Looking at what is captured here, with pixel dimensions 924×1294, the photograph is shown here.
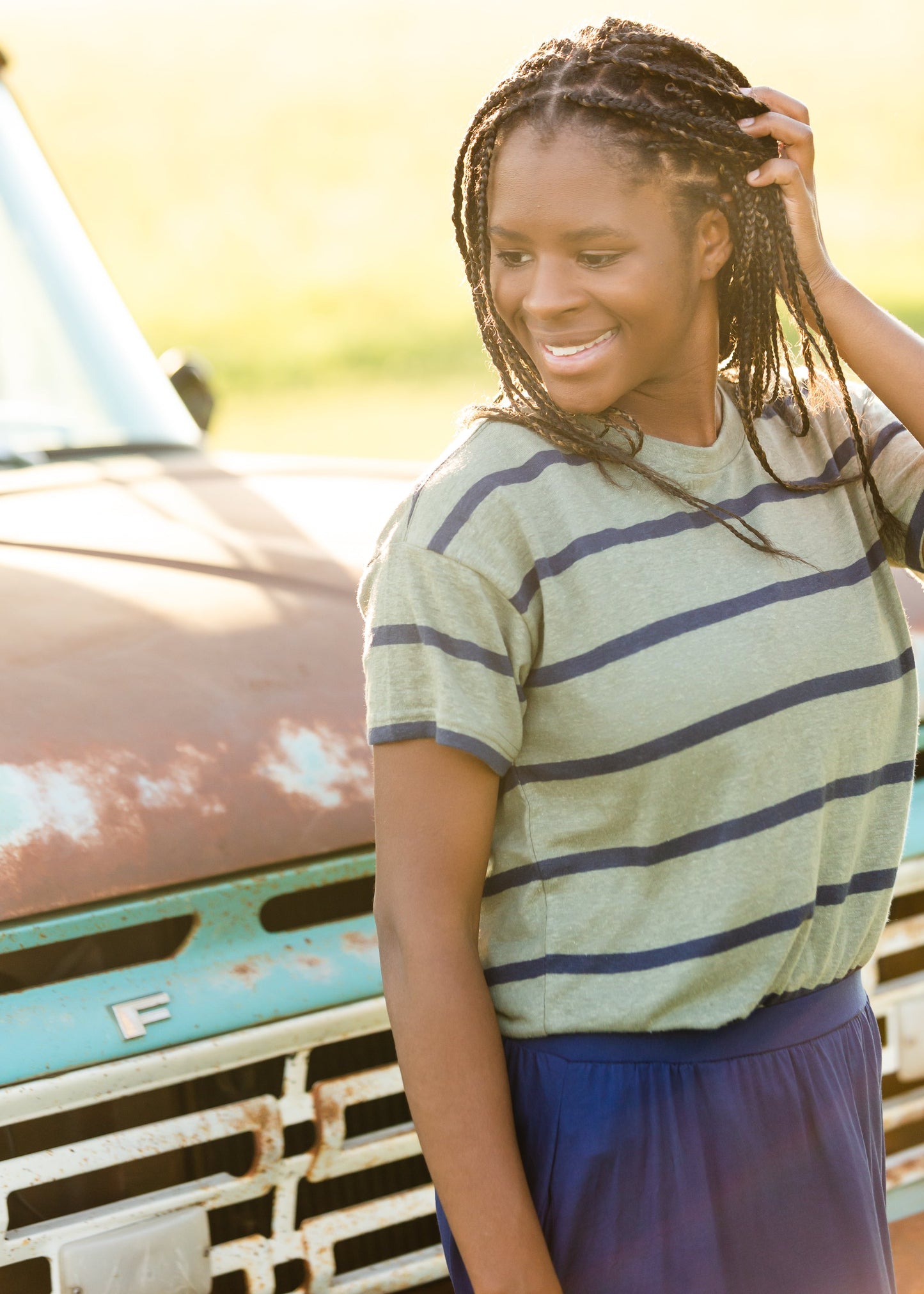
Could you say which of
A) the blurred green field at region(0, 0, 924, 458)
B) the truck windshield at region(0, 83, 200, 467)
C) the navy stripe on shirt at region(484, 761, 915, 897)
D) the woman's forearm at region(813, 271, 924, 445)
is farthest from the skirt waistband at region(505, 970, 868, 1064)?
the blurred green field at region(0, 0, 924, 458)

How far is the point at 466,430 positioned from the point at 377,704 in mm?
294

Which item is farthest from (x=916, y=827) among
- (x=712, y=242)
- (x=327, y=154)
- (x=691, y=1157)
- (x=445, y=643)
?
(x=327, y=154)

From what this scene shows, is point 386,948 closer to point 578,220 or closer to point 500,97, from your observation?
point 578,220

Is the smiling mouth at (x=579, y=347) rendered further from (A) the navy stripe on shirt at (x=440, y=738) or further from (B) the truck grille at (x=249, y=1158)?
(B) the truck grille at (x=249, y=1158)

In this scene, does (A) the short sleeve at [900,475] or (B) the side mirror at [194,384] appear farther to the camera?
(B) the side mirror at [194,384]

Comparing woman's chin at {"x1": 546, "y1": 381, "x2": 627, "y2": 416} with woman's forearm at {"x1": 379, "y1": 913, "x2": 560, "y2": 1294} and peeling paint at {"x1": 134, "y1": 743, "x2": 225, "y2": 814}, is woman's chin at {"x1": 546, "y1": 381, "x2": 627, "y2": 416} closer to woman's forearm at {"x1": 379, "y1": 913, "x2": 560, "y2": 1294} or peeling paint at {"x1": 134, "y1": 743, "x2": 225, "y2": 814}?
woman's forearm at {"x1": 379, "y1": 913, "x2": 560, "y2": 1294}

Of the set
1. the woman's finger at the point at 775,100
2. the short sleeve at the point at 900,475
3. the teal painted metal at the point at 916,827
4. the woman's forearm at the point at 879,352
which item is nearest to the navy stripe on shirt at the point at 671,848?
the short sleeve at the point at 900,475

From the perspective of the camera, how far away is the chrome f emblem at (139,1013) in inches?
68.7

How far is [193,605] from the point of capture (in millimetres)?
2129

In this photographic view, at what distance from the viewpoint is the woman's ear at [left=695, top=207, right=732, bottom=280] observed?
154 cm

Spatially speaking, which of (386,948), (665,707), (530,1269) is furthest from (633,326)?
(530,1269)

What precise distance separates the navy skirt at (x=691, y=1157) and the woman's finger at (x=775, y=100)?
88 centimetres

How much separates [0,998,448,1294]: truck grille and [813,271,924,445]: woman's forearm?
2.99 feet

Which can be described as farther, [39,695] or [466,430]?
[39,695]
